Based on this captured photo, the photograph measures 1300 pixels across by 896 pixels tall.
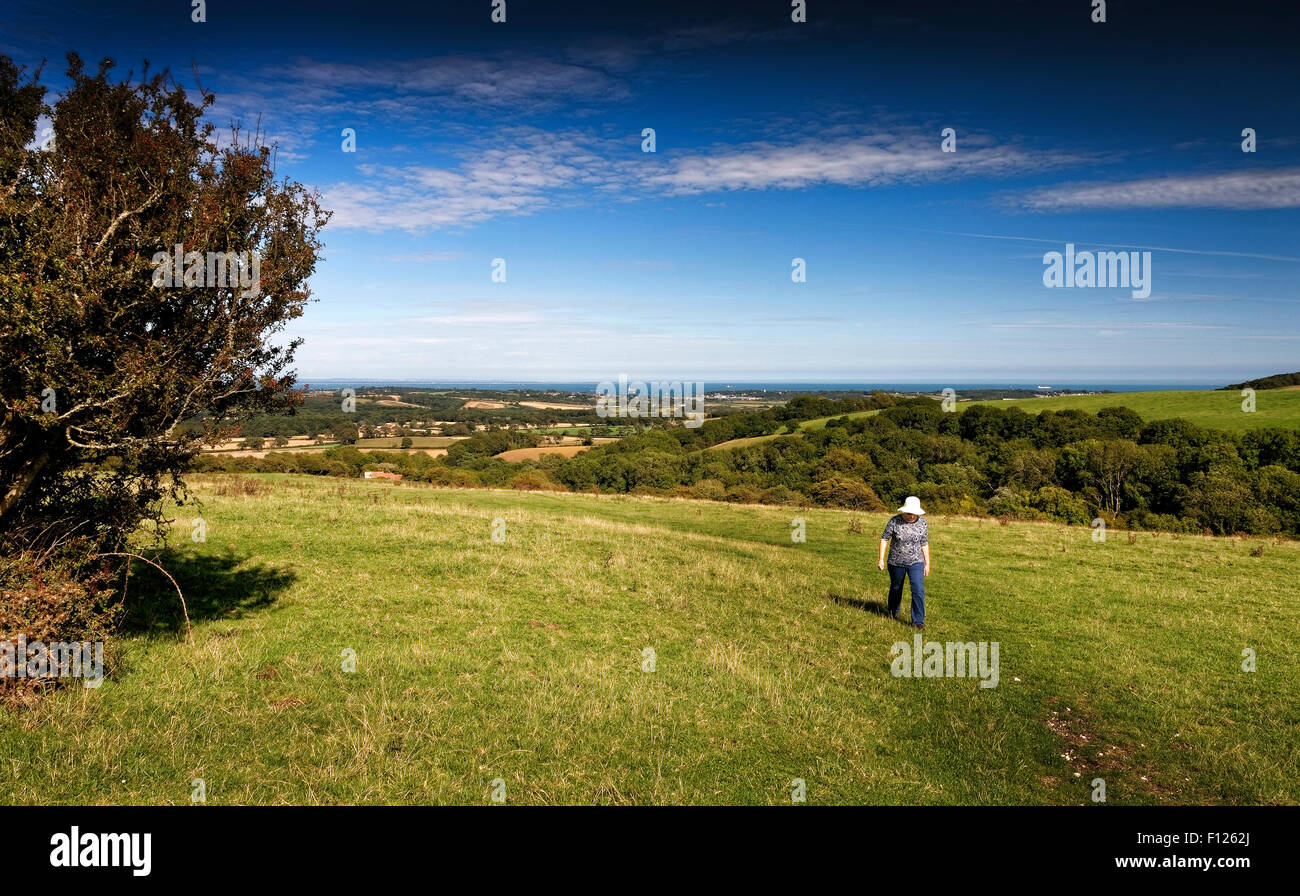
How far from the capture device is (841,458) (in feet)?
284

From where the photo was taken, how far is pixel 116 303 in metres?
8.36

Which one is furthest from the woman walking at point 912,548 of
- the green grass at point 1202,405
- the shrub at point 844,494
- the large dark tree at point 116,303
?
the green grass at point 1202,405

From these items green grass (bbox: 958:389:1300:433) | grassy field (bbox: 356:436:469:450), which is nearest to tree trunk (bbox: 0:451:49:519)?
grassy field (bbox: 356:436:469:450)

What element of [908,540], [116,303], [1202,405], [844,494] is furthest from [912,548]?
[1202,405]

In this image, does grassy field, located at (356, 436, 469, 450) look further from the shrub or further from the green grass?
the green grass

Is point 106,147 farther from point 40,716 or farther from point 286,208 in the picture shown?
point 40,716

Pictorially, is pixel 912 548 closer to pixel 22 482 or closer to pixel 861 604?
pixel 861 604

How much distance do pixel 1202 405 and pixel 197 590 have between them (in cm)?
11686

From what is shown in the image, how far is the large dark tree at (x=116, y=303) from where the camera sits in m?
7.83

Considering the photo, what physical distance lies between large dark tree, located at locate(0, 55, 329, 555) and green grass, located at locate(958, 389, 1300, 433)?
98698 mm
